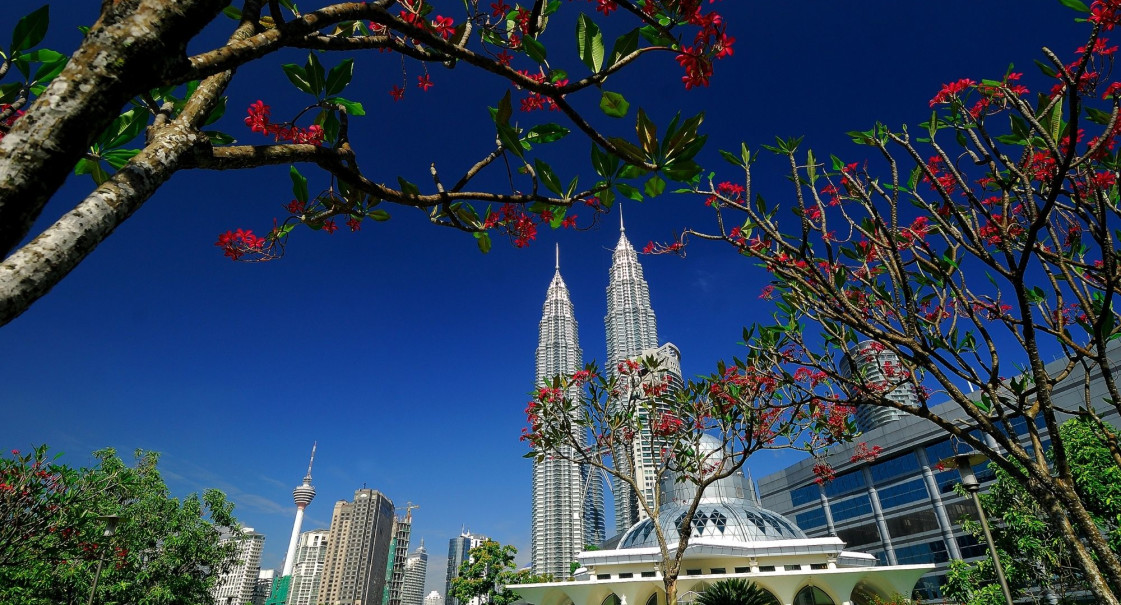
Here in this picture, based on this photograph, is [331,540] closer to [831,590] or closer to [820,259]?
[831,590]

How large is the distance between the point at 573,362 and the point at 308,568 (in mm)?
101930

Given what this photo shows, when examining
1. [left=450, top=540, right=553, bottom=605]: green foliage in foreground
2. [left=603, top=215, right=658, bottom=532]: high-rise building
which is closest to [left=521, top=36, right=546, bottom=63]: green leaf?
[left=450, top=540, right=553, bottom=605]: green foliage in foreground

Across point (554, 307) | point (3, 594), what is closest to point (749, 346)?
point (3, 594)

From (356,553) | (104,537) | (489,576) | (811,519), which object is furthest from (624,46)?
(356,553)

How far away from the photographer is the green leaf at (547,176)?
282cm

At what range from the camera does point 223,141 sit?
3232mm

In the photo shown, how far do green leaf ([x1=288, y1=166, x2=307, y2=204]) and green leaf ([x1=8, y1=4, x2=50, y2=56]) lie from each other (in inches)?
56.5

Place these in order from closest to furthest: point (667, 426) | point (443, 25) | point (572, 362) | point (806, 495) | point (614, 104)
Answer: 1. point (614, 104)
2. point (443, 25)
3. point (667, 426)
4. point (806, 495)
5. point (572, 362)

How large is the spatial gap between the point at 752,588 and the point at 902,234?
1123cm

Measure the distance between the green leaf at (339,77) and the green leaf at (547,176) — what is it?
108cm

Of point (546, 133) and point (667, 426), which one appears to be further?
point (667, 426)

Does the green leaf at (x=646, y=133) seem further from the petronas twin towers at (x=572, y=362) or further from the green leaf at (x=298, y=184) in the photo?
the petronas twin towers at (x=572, y=362)

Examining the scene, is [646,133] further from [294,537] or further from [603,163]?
[294,537]

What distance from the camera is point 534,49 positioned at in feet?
8.05
